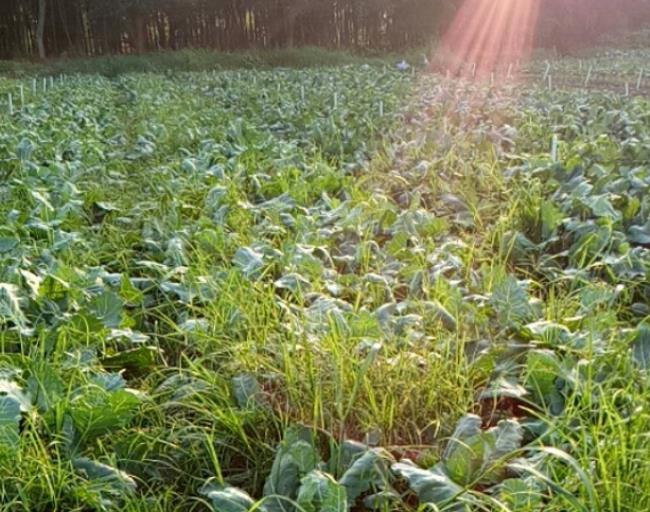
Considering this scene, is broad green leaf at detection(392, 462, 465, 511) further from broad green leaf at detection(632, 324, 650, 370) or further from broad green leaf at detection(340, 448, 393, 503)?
broad green leaf at detection(632, 324, 650, 370)

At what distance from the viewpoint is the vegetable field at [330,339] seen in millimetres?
1407

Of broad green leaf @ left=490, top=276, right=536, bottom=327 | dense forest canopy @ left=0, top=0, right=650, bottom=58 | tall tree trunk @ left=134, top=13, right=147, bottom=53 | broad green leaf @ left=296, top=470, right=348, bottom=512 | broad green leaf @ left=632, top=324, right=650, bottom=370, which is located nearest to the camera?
broad green leaf @ left=296, top=470, right=348, bottom=512

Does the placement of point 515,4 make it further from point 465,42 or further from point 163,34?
point 163,34

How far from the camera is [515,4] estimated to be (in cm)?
2183

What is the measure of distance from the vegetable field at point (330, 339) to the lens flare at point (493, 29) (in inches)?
608

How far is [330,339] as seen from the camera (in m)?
1.76

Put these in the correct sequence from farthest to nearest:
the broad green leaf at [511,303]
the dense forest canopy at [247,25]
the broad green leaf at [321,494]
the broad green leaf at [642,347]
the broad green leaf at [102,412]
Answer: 1. the dense forest canopy at [247,25]
2. the broad green leaf at [511,303]
3. the broad green leaf at [642,347]
4. the broad green leaf at [102,412]
5. the broad green leaf at [321,494]

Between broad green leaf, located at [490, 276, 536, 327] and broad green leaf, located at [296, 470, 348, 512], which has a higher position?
broad green leaf, located at [490, 276, 536, 327]

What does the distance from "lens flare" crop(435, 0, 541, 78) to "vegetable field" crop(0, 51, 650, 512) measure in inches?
608

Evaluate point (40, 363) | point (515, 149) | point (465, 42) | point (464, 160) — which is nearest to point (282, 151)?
point (464, 160)

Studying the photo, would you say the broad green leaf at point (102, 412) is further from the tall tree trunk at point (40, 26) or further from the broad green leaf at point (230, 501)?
the tall tree trunk at point (40, 26)

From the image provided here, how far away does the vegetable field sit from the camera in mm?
1407

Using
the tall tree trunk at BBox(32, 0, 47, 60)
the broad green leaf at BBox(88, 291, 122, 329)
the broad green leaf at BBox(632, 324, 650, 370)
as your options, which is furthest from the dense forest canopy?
the broad green leaf at BBox(632, 324, 650, 370)

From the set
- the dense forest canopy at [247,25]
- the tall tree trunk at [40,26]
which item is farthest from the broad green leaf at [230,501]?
the dense forest canopy at [247,25]
